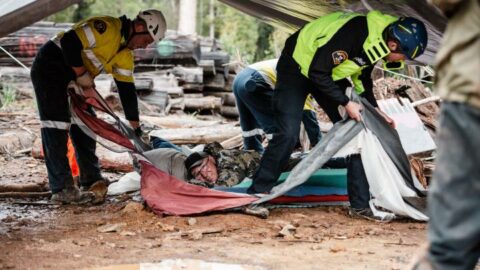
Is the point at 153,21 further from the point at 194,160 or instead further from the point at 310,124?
the point at 310,124

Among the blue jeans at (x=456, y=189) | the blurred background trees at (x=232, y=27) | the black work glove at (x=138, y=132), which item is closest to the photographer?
the blue jeans at (x=456, y=189)

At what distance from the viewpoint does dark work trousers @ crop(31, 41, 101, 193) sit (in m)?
5.41

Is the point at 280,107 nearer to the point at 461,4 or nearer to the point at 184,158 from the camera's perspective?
the point at 184,158

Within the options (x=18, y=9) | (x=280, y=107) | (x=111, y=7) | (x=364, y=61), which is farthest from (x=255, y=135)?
(x=111, y=7)

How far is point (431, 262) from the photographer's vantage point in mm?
2189

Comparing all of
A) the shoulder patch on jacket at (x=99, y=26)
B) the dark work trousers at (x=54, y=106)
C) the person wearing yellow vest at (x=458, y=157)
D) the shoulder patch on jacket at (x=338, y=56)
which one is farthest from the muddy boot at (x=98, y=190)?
the person wearing yellow vest at (x=458, y=157)

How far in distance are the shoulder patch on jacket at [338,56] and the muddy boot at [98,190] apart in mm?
2434

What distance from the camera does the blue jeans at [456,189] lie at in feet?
6.81

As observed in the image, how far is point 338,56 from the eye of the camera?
4.56 meters

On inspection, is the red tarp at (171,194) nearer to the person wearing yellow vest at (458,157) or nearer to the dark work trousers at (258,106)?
the dark work trousers at (258,106)

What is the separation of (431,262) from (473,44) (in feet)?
2.44

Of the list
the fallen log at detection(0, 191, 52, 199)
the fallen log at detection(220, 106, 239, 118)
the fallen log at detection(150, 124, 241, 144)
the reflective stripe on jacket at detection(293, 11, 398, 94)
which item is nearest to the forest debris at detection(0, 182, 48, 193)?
the fallen log at detection(0, 191, 52, 199)

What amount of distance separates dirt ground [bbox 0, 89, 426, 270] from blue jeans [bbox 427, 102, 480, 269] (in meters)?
1.60

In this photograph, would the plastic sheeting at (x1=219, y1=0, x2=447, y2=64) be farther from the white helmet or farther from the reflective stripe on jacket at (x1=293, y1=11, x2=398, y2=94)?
the white helmet
